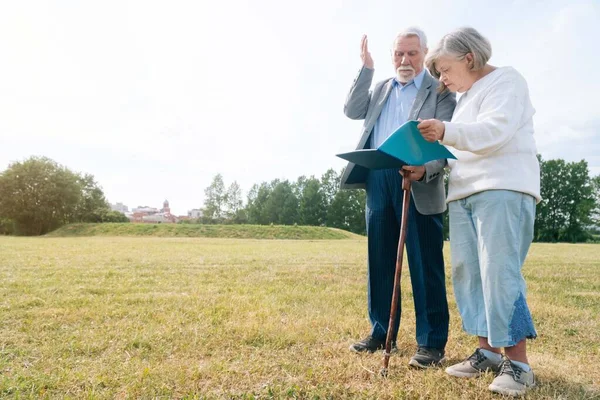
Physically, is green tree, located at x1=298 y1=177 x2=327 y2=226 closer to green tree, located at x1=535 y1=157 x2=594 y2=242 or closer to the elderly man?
green tree, located at x1=535 y1=157 x2=594 y2=242

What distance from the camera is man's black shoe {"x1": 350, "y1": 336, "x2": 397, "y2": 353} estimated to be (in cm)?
310

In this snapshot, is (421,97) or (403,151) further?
(421,97)

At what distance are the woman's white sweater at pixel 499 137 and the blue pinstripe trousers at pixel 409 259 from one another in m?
0.58

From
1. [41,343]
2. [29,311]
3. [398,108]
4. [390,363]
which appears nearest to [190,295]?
[29,311]

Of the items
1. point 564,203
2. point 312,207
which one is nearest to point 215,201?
point 312,207

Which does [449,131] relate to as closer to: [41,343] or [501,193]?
[501,193]

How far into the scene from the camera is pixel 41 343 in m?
3.20

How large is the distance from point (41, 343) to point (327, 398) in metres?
2.26

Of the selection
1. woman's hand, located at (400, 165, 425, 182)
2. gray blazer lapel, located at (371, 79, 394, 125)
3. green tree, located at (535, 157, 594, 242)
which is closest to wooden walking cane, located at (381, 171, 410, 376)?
woman's hand, located at (400, 165, 425, 182)

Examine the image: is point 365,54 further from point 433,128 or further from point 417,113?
point 433,128

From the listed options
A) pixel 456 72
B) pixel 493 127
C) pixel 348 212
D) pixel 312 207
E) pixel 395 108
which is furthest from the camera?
pixel 312 207

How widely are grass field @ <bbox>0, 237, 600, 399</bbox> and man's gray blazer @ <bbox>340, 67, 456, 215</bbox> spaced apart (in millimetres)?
1136

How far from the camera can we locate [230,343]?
321 centimetres

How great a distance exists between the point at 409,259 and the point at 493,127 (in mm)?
1189
